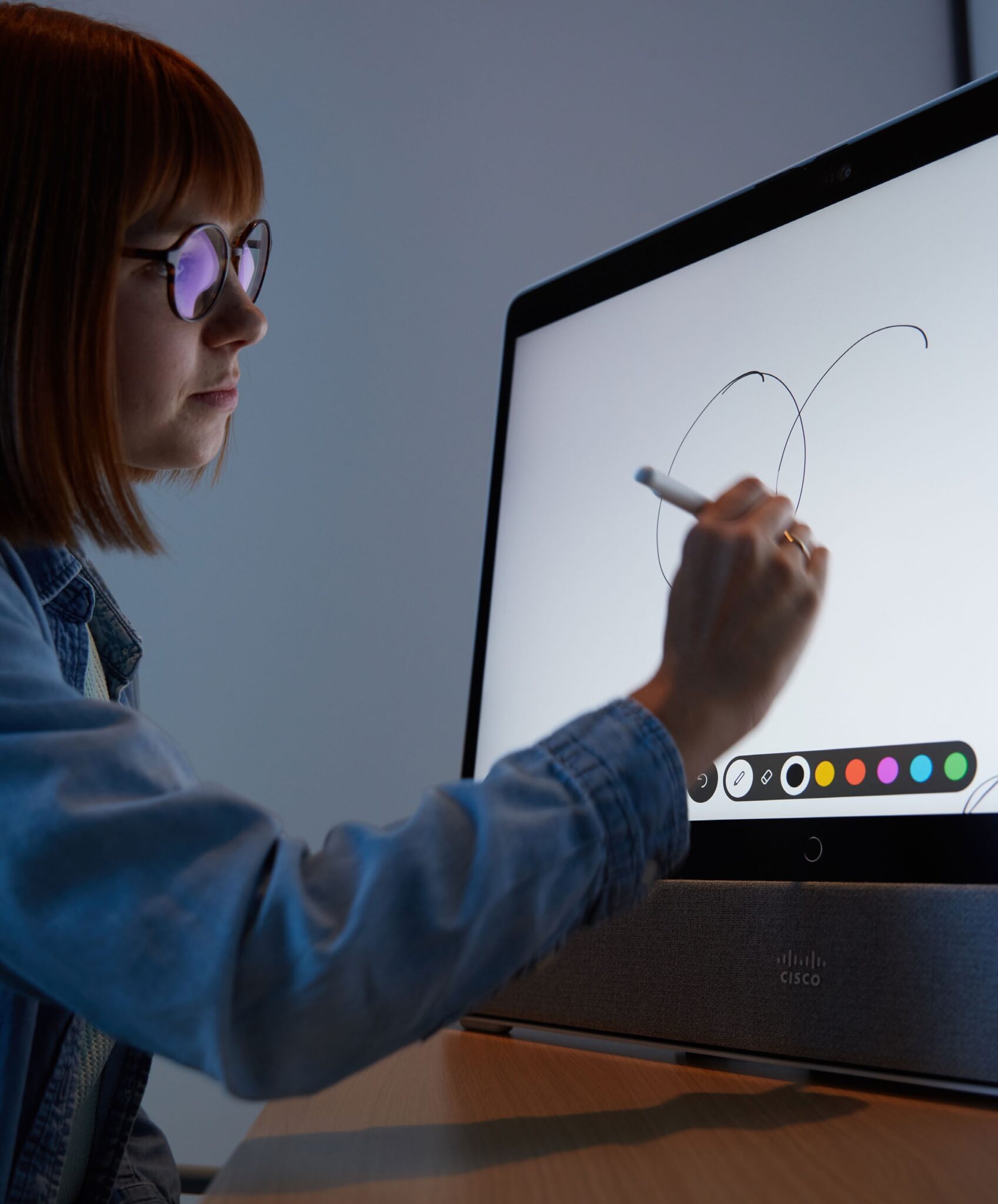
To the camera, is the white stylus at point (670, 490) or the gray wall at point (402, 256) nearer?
the white stylus at point (670, 490)

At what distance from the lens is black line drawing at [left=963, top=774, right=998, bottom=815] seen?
0.47 meters

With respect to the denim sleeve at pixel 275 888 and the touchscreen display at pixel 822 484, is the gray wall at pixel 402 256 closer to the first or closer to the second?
the touchscreen display at pixel 822 484

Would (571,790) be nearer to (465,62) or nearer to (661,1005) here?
(661,1005)

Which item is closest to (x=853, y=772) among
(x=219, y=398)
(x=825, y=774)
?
(x=825, y=774)

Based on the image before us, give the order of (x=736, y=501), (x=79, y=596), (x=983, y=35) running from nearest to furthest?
(x=736, y=501) → (x=79, y=596) → (x=983, y=35)

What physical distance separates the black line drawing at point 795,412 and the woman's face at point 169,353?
275 millimetres

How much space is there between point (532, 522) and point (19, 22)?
44cm

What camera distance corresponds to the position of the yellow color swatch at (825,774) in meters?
0.54

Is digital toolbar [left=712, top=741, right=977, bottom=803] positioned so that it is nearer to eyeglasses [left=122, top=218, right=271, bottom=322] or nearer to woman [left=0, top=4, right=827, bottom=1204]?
woman [left=0, top=4, right=827, bottom=1204]

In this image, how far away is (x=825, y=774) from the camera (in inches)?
21.3

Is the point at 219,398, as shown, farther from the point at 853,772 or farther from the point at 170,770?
the point at 853,772

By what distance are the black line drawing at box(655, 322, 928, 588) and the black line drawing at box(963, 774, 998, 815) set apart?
0.59 ft

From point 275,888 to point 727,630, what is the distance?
0.20 metres

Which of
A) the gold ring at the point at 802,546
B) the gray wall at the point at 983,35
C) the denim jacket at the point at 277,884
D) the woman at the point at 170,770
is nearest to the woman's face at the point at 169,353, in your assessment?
the woman at the point at 170,770
